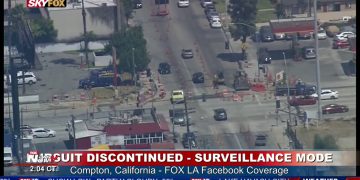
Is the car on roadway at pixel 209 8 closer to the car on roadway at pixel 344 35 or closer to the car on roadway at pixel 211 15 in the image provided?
the car on roadway at pixel 211 15

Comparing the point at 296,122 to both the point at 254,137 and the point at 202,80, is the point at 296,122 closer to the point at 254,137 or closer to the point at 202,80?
the point at 254,137

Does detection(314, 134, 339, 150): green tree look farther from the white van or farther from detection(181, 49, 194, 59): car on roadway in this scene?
detection(181, 49, 194, 59): car on roadway

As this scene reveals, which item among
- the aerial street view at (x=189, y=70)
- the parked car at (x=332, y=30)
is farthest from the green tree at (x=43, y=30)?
the parked car at (x=332, y=30)

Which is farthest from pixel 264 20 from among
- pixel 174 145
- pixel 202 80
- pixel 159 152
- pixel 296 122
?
pixel 159 152

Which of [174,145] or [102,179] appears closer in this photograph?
[102,179]

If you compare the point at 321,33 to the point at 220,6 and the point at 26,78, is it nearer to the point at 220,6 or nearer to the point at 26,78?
the point at 220,6

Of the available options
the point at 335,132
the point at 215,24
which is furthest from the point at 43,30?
the point at 335,132
